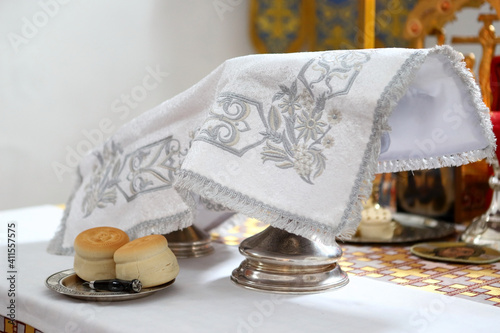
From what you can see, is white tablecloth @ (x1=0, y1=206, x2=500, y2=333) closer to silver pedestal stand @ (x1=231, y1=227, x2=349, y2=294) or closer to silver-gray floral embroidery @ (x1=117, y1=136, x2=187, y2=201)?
silver pedestal stand @ (x1=231, y1=227, x2=349, y2=294)

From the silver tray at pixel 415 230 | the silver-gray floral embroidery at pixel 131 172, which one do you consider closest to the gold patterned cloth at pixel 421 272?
the silver tray at pixel 415 230

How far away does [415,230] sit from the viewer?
134 cm

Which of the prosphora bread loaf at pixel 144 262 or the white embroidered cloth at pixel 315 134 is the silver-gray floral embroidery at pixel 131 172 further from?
the prosphora bread loaf at pixel 144 262

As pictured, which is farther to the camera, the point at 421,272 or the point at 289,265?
the point at 421,272

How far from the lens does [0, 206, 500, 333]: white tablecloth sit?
2.32 ft

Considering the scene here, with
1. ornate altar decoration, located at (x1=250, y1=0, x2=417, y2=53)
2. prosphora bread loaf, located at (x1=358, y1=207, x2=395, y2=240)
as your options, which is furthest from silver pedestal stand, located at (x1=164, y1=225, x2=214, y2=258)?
ornate altar decoration, located at (x1=250, y1=0, x2=417, y2=53)

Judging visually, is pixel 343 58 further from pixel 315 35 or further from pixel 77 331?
pixel 315 35

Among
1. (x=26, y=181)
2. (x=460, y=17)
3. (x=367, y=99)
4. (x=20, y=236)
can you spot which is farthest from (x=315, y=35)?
(x=367, y=99)

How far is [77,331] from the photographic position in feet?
2.39

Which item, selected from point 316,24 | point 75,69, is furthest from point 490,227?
point 316,24

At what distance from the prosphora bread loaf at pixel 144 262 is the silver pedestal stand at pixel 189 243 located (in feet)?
0.86

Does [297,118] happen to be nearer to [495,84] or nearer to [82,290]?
[82,290]

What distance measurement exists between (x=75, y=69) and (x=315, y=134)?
2.32 m

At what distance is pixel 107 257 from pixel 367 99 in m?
0.41
